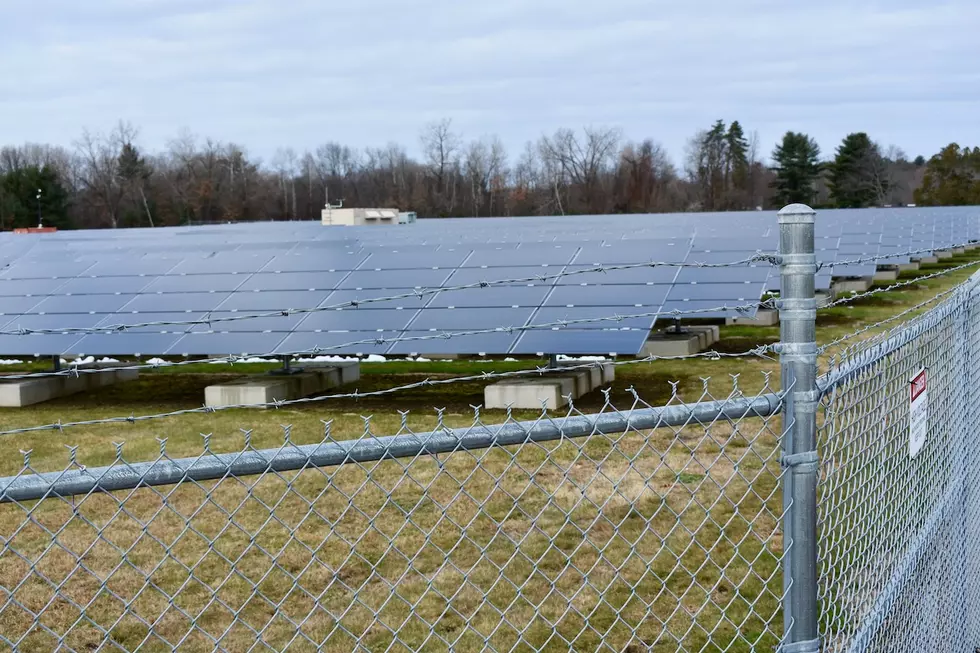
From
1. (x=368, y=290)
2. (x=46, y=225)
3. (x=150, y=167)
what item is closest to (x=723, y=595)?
(x=368, y=290)

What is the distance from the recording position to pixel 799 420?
2.70 meters

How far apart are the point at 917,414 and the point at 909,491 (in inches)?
18.8

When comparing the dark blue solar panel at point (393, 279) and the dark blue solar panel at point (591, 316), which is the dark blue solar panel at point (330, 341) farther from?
the dark blue solar panel at point (591, 316)

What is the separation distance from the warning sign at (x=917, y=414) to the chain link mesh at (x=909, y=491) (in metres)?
0.02

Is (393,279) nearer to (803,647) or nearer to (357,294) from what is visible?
(357,294)

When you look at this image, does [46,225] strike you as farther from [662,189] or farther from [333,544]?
[333,544]

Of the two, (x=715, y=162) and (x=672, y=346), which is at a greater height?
(x=715, y=162)

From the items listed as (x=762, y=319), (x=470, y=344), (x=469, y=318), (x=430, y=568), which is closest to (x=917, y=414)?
(x=430, y=568)

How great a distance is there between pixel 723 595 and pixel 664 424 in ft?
10.00

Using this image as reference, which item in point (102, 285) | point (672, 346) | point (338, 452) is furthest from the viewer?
point (672, 346)

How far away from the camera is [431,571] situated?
586cm

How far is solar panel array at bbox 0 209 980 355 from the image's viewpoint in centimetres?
1127

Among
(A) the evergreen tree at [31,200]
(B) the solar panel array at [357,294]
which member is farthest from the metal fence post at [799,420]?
(A) the evergreen tree at [31,200]

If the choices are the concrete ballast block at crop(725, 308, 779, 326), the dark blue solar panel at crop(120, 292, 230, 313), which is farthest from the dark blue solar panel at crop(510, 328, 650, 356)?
the concrete ballast block at crop(725, 308, 779, 326)
